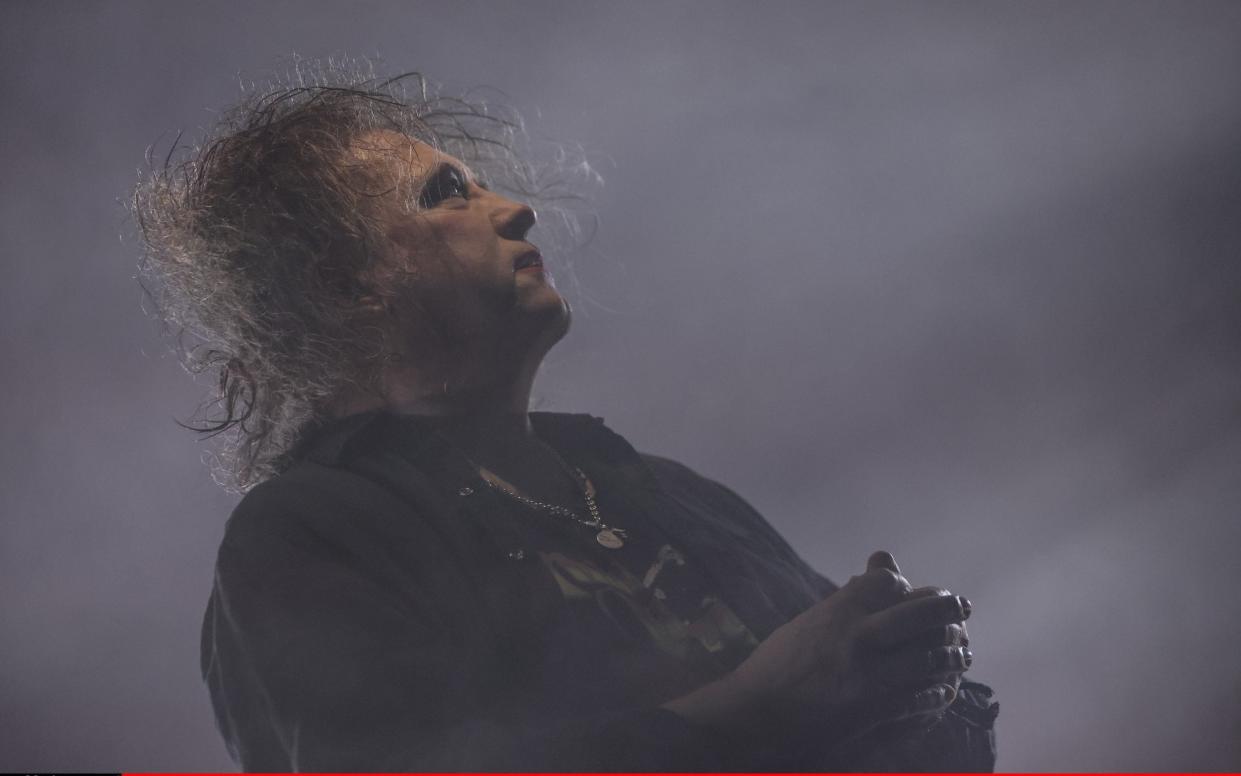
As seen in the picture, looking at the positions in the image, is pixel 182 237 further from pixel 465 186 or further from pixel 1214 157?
pixel 1214 157

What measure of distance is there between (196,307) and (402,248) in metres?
0.28

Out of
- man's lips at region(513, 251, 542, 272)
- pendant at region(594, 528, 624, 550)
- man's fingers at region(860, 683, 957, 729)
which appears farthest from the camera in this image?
man's lips at region(513, 251, 542, 272)

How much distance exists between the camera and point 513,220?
3.85 ft

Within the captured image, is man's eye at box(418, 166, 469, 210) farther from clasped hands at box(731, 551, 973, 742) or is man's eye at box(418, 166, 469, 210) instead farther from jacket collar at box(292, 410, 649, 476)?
clasped hands at box(731, 551, 973, 742)

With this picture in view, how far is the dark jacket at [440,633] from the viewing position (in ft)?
2.58

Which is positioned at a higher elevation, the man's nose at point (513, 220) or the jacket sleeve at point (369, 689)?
the man's nose at point (513, 220)

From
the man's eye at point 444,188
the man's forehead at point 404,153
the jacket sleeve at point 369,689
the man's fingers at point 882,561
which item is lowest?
the jacket sleeve at point 369,689

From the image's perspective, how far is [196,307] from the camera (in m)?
1.25

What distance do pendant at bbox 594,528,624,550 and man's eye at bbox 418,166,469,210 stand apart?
15.6 inches

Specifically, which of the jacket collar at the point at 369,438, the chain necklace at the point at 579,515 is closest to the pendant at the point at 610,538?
the chain necklace at the point at 579,515

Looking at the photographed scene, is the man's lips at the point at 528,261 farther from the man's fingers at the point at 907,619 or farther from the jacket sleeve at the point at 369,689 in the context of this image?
the man's fingers at the point at 907,619

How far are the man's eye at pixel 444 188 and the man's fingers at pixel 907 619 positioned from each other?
0.62m

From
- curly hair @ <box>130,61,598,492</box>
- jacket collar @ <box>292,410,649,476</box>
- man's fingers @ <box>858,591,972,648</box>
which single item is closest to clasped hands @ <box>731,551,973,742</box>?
man's fingers @ <box>858,591,972,648</box>

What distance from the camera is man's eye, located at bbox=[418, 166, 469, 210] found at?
1181mm
